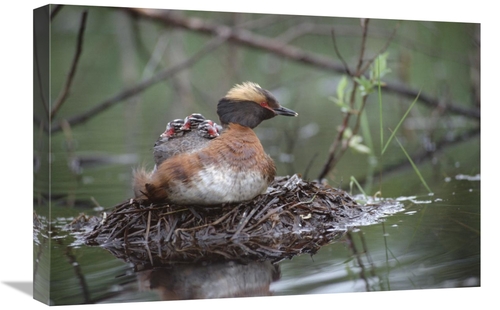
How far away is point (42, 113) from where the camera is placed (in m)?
5.51

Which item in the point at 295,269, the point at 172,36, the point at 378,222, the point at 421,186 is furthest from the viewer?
the point at 172,36

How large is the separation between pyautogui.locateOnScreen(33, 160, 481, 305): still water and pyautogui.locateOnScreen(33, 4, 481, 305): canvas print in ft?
0.04

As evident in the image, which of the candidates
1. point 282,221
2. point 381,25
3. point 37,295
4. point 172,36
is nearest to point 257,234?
point 282,221

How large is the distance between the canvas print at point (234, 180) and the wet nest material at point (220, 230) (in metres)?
0.02

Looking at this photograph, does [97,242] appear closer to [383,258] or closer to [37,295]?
[37,295]

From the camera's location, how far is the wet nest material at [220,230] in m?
5.65

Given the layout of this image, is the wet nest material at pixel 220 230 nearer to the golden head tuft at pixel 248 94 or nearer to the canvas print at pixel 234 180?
the canvas print at pixel 234 180

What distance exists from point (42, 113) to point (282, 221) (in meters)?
2.10

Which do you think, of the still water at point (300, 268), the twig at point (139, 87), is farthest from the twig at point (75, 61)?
the twig at point (139, 87)

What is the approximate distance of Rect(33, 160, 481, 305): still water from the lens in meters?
5.16

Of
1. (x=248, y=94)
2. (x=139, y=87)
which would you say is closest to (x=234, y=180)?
(x=248, y=94)

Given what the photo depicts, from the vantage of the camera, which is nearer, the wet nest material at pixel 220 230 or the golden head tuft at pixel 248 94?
the wet nest material at pixel 220 230

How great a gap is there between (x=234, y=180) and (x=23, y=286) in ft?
6.08

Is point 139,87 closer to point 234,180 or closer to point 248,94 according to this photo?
point 248,94
